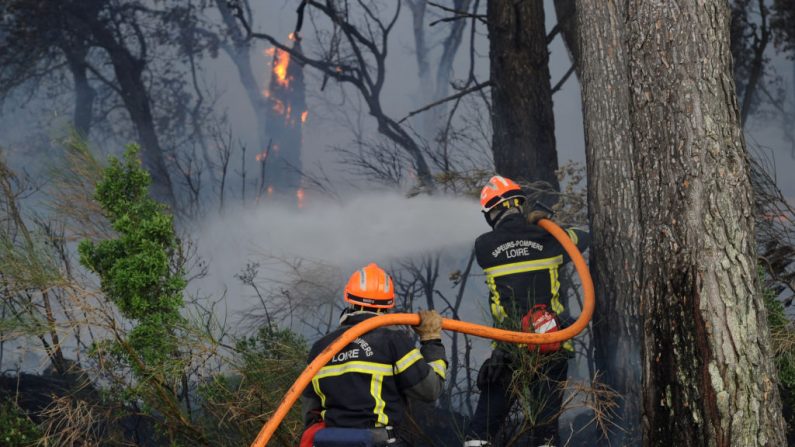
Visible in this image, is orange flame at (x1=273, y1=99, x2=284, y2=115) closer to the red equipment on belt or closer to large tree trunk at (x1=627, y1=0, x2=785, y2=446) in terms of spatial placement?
the red equipment on belt

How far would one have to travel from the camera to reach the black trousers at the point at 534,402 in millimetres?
5366

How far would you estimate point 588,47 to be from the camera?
6.15 m

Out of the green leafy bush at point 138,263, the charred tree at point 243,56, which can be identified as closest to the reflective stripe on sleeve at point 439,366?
the green leafy bush at point 138,263

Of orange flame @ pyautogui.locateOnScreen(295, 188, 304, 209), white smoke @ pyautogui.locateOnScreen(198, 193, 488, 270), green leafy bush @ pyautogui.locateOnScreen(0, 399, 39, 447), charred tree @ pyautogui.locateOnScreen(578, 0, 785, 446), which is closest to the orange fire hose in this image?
charred tree @ pyautogui.locateOnScreen(578, 0, 785, 446)

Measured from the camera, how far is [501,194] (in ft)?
19.5

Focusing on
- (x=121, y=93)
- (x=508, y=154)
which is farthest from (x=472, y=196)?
(x=121, y=93)

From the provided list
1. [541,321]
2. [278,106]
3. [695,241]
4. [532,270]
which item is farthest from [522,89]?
[278,106]

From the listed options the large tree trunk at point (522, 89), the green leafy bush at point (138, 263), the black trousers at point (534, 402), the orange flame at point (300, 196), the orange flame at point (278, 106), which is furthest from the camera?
the orange flame at point (278, 106)

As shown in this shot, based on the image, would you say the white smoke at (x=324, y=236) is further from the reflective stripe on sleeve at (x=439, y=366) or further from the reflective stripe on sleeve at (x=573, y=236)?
the reflective stripe on sleeve at (x=439, y=366)

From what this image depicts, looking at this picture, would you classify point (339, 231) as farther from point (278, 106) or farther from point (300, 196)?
point (278, 106)

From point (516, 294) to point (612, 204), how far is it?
902 millimetres

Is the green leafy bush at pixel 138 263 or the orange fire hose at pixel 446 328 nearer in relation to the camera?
the orange fire hose at pixel 446 328

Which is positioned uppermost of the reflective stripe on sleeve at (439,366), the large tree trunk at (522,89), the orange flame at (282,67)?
the orange flame at (282,67)

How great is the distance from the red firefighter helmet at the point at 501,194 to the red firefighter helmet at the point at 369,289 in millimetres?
1589
